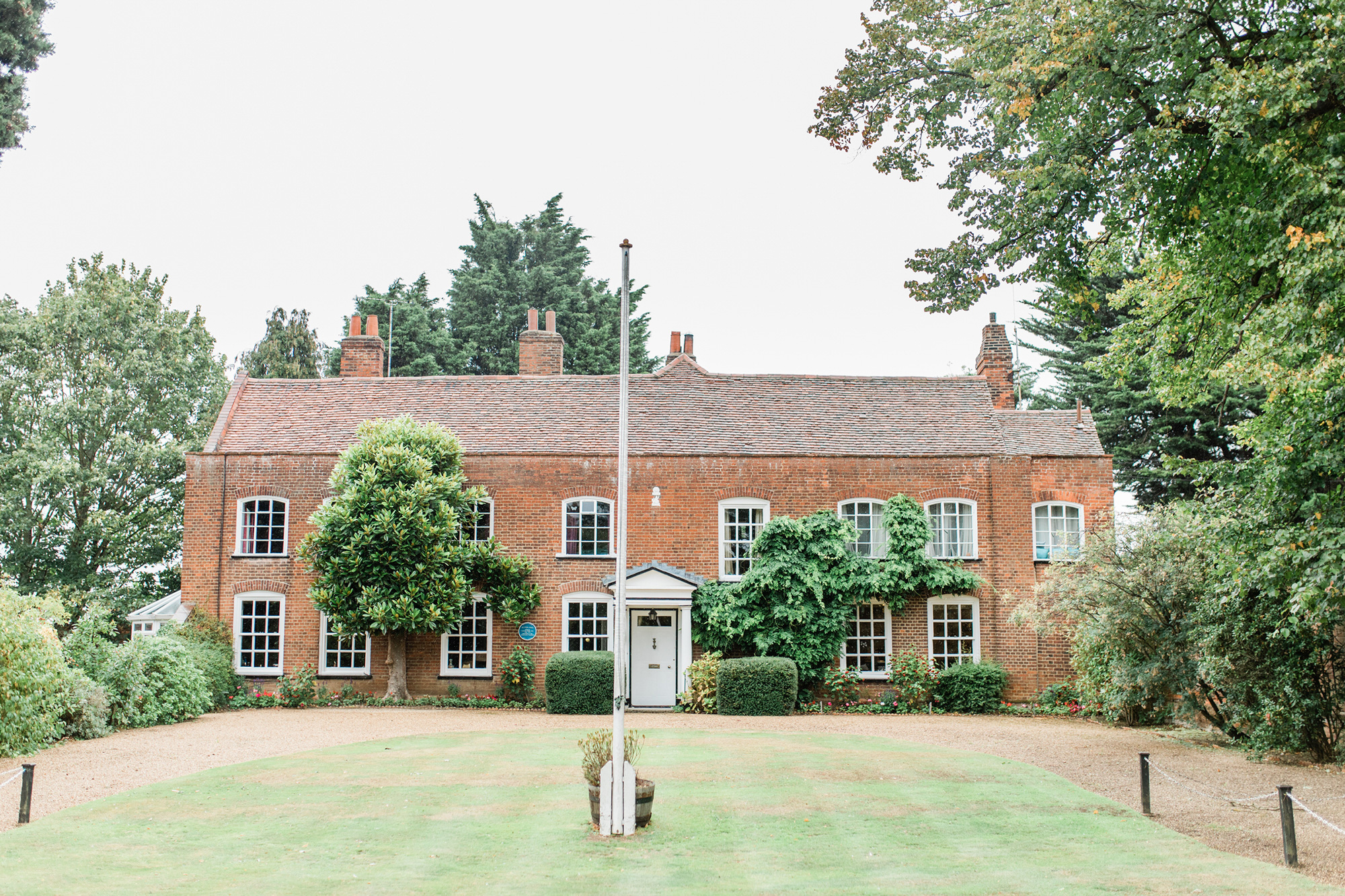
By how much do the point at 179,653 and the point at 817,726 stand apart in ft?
40.4

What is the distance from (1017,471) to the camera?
24.2 metres

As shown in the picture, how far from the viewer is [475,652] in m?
24.1

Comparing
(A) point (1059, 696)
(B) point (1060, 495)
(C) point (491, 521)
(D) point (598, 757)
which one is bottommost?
(A) point (1059, 696)

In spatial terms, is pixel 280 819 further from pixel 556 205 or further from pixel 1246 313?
pixel 556 205

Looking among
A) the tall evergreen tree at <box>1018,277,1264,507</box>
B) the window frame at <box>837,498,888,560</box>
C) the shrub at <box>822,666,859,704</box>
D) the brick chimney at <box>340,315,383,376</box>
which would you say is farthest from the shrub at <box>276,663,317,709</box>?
the tall evergreen tree at <box>1018,277,1264,507</box>

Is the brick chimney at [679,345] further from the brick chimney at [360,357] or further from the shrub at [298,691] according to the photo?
the shrub at [298,691]

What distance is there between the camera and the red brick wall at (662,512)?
24016 mm

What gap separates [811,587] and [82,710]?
45.3 ft

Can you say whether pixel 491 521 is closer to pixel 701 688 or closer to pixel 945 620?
pixel 701 688

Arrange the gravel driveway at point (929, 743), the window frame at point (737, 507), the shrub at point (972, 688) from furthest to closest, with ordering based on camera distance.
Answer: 1. the window frame at point (737, 507)
2. the shrub at point (972, 688)
3. the gravel driveway at point (929, 743)

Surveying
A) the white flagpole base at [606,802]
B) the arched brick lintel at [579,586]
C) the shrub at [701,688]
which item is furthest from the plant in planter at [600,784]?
the arched brick lintel at [579,586]

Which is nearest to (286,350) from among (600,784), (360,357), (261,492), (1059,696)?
(360,357)

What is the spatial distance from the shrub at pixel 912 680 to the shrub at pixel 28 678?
1588 centimetres

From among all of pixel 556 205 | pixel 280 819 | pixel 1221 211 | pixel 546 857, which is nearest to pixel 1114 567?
pixel 1221 211
